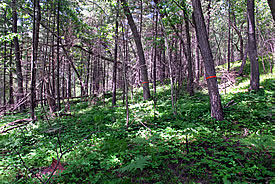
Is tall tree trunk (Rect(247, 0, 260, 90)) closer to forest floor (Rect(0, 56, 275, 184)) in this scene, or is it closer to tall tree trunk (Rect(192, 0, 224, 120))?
forest floor (Rect(0, 56, 275, 184))

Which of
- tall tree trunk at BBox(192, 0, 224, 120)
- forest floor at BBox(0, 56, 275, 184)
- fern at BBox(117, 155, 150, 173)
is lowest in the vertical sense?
forest floor at BBox(0, 56, 275, 184)

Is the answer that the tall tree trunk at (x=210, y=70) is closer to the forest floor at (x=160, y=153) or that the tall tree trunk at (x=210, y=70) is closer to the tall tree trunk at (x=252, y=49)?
the forest floor at (x=160, y=153)

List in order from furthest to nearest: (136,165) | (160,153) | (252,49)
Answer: (252,49)
(160,153)
(136,165)

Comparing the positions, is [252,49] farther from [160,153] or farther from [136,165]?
[136,165]

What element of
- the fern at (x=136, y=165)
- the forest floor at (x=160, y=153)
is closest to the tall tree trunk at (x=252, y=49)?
the forest floor at (x=160, y=153)

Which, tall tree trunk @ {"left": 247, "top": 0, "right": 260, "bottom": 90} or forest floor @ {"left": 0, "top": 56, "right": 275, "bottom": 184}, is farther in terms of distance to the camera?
tall tree trunk @ {"left": 247, "top": 0, "right": 260, "bottom": 90}

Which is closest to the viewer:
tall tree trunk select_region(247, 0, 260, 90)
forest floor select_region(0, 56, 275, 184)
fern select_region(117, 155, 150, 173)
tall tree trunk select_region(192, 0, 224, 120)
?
fern select_region(117, 155, 150, 173)

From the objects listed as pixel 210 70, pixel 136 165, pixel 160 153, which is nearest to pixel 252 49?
pixel 210 70

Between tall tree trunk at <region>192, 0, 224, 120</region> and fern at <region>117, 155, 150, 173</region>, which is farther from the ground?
tall tree trunk at <region>192, 0, 224, 120</region>

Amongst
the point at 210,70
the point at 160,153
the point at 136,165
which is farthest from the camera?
the point at 210,70

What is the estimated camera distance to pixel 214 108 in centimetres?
510

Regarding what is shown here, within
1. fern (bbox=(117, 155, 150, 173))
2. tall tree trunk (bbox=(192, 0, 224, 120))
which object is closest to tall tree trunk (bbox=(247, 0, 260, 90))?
tall tree trunk (bbox=(192, 0, 224, 120))

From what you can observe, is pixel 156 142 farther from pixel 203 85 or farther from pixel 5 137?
pixel 203 85

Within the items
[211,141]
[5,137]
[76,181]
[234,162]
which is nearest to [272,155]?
[234,162]
